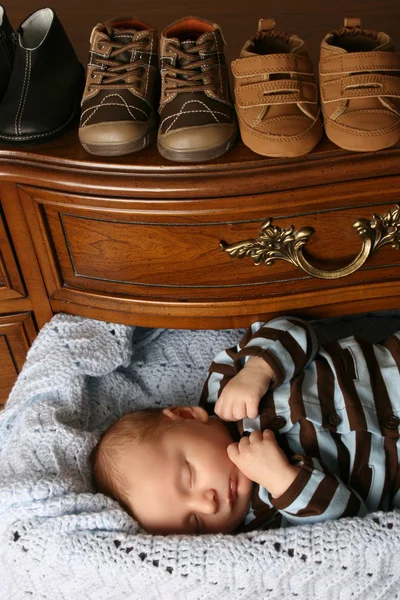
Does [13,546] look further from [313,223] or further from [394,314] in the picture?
[394,314]

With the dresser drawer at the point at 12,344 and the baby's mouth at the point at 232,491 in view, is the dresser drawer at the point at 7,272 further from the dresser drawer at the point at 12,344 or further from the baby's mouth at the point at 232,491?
the baby's mouth at the point at 232,491

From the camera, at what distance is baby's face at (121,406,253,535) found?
2.62 ft

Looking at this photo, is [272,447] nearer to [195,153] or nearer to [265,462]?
[265,462]

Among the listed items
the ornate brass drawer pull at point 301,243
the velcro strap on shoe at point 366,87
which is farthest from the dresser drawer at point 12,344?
the velcro strap on shoe at point 366,87

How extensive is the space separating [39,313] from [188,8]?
0.60m

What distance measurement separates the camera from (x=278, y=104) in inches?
28.2

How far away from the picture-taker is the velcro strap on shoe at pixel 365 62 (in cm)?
70

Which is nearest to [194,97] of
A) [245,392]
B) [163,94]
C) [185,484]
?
[163,94]

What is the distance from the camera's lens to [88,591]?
28.4 inches

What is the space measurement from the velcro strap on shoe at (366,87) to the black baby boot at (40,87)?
1.23 ft

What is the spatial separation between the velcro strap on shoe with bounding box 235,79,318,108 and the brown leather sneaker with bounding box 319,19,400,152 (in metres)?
0.03

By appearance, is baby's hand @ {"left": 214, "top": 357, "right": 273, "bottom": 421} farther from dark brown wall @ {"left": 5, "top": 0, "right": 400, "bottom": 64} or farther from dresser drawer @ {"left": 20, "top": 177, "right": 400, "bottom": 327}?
dark brown wall @ {"left": 5, "top": 0, "right": 400, "bottom": 64}

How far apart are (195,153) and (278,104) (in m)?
0.12

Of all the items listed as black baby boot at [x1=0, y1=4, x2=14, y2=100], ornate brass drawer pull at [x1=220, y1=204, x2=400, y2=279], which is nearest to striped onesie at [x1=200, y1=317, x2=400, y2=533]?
ornate brass drawer pull at [x1=220, y1=204, x2=400, y2=279]
